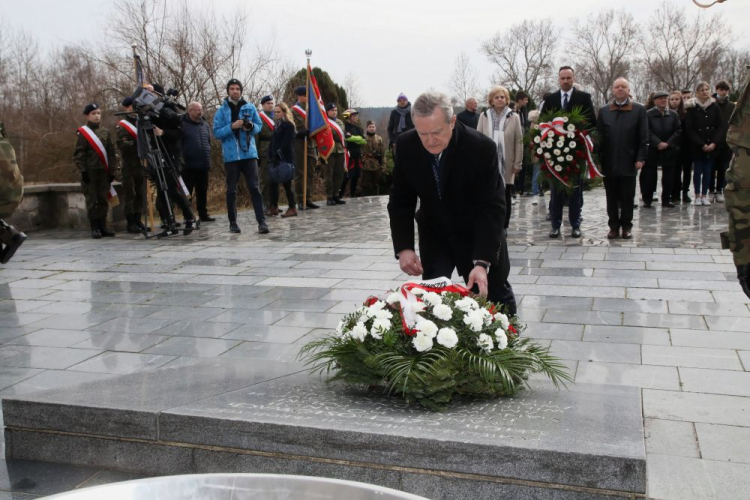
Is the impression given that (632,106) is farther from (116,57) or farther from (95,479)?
(116,57)

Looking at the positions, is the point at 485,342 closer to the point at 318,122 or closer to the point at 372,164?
the point at 318,122

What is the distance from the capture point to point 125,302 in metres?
7.56

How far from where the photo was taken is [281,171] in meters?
14.3

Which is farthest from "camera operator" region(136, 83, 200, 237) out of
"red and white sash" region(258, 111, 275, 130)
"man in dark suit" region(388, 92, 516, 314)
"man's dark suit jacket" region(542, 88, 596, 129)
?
"man in dark suit" region(388, 92, 516, 314)

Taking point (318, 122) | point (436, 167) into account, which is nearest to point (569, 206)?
point (318, 122)

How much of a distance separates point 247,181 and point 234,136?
74 cm

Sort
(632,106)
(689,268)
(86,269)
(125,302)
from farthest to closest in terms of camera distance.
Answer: (632,106)
(86,269)
(689,268)
(125,302)

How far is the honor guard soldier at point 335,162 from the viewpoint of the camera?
56.2 feet

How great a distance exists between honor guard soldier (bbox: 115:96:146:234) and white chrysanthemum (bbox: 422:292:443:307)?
9774mm

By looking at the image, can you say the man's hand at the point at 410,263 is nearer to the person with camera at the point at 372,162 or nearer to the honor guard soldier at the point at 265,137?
the honor guard soldier at the point at 265,137

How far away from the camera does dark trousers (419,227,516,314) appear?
4.62 meters

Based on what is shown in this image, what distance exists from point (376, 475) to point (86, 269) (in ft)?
23.9

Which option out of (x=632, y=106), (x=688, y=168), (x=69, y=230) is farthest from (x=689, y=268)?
(x=69, y=230)

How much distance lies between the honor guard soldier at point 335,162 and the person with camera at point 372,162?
3572mm
